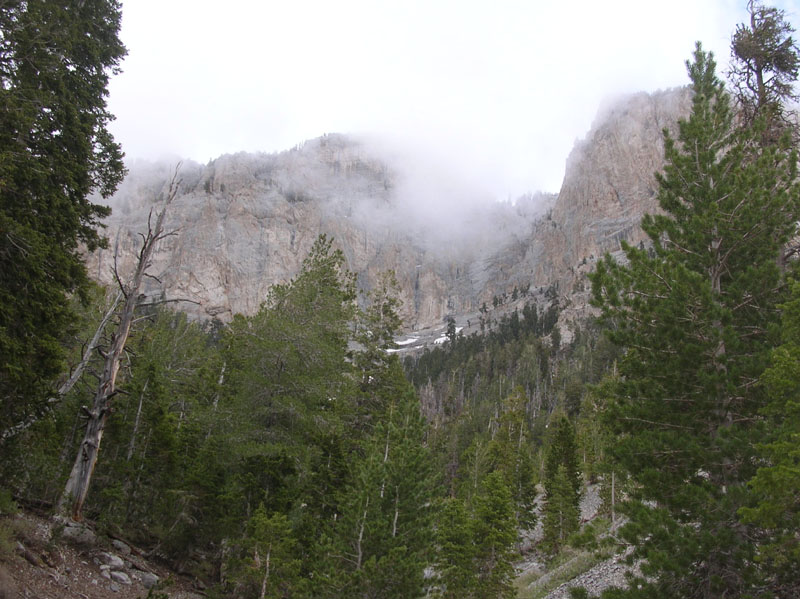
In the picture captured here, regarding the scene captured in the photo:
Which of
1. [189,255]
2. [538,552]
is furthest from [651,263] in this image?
[189,255]

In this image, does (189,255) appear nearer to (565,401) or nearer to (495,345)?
(495,345)

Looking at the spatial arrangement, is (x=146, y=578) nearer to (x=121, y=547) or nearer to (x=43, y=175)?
(x=121, y=547)

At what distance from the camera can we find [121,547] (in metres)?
13.8

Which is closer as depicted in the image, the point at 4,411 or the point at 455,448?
the point at 4,411

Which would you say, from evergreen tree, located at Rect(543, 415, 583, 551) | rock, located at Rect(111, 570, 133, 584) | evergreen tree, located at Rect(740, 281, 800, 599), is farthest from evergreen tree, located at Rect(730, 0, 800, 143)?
evergreen tree, located at Rect(543, 415, 583, 551)

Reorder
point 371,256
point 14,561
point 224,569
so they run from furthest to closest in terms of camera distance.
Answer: point 371,256 < point 224,569 < point 14,561

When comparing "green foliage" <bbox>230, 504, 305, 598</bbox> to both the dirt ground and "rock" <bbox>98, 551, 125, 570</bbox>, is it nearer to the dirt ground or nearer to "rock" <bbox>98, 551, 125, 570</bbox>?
the dirt ground

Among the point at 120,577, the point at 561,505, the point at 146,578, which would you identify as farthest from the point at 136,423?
the point at 561,505

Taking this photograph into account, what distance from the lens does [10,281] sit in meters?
10.3

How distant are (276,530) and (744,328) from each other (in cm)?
1156

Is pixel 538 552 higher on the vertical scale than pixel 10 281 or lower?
lower

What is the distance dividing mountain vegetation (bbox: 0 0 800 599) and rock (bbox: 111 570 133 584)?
1871 millimetres

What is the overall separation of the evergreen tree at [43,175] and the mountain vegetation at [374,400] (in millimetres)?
62

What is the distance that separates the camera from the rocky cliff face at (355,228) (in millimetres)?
142875
